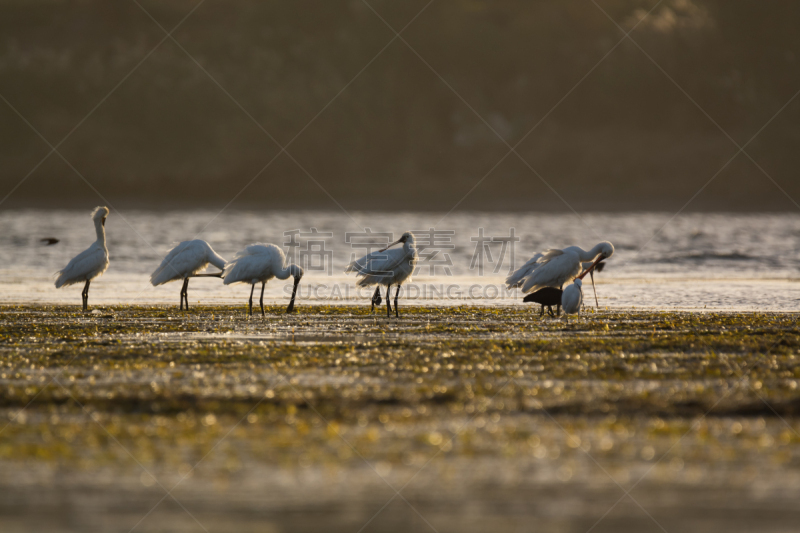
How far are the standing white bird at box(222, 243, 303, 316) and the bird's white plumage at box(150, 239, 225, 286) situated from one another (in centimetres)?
97

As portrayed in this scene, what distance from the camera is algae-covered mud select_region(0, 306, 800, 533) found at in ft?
17.7

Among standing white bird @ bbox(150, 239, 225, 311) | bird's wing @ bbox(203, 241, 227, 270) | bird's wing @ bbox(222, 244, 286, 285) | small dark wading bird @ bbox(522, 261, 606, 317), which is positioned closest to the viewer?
small dark wading bird @ bbox(522, 261, 606, 317)

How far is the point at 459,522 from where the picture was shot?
206 inches

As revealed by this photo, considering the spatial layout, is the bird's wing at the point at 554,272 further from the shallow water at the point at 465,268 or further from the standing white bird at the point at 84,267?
the standing white bird at the point at 84,267

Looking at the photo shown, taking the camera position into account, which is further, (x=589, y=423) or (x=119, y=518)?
(x=589, y=423)

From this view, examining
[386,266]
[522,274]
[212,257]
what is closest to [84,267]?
[212,257]

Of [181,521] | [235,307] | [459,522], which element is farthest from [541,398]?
[235,307]

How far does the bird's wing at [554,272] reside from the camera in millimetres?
20312

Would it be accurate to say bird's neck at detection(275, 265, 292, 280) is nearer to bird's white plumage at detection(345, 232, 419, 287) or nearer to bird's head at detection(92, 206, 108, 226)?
bird's white plumage at detection(345, 232, 419, 287)

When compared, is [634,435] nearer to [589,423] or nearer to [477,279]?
[589,423]

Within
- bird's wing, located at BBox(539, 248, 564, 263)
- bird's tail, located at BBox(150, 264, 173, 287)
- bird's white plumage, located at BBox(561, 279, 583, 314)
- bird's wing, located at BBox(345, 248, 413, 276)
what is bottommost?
bird's white plumage, located at BBox(561, 279, 583, 314)

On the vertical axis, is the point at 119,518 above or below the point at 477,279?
below

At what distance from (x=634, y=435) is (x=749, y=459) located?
0.95 metres

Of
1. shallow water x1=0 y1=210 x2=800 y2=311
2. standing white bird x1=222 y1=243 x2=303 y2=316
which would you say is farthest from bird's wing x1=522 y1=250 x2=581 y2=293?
standing white bird x1=222 y1=243 x2=303 y2=316
